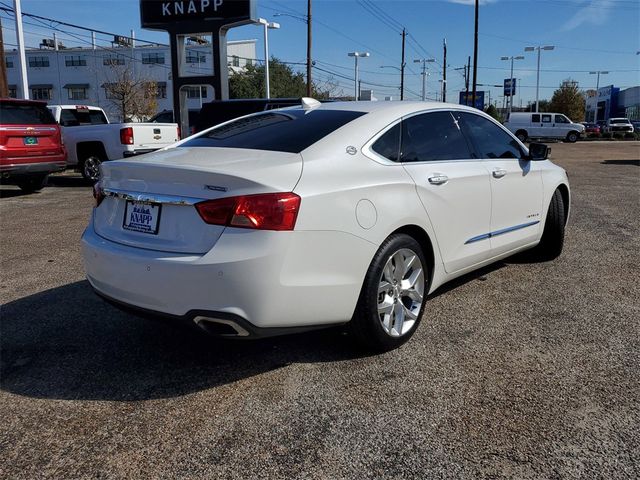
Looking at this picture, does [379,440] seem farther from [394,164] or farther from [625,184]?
[625,184]

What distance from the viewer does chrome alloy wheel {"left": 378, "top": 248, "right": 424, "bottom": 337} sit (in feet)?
11.6

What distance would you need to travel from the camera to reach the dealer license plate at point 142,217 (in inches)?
125

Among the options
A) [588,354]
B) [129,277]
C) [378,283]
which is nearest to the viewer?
[129,277]

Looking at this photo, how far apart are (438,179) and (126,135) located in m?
10.1

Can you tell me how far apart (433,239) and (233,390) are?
165 cm

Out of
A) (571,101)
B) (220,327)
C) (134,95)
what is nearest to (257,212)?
(220,327)

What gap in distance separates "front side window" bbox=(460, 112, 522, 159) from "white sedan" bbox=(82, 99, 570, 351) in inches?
7.8

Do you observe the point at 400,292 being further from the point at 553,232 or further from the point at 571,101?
the point at 571,101

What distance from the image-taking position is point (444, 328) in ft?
13.4

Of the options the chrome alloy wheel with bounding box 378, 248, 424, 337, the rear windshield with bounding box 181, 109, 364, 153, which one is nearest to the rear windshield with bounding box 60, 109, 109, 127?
the rear windshield with bounding box 181, 109, 364, 153

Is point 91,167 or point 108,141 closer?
point 108,141

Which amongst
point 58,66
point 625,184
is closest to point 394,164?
point 625,184

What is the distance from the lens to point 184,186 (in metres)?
3.05

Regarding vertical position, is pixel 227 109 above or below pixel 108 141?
above
